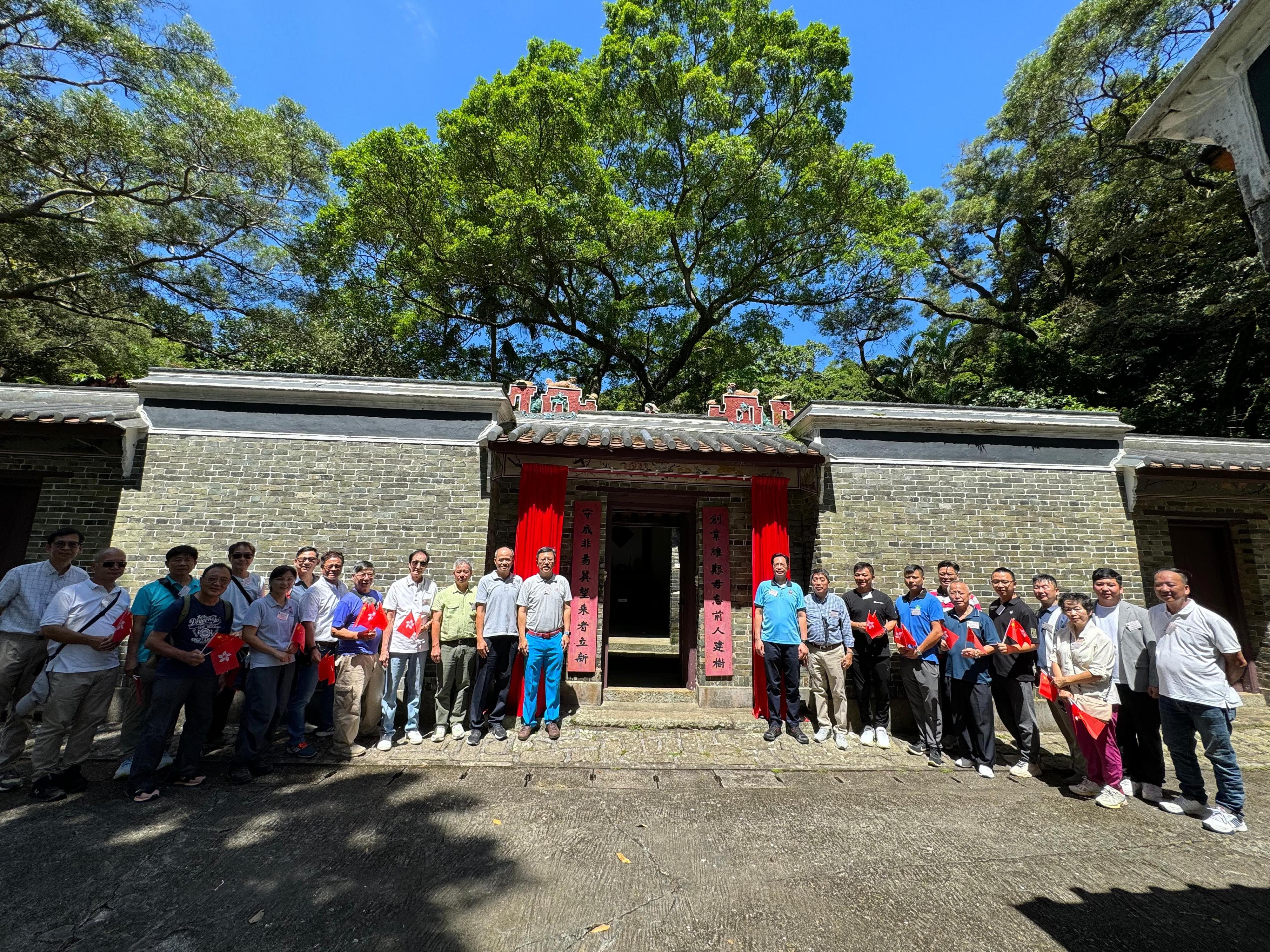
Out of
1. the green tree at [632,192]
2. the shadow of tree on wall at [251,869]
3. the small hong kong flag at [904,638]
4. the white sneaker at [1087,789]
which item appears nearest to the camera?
the shadow of tree on wall at [251,869]

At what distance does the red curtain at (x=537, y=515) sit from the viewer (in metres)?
5.90

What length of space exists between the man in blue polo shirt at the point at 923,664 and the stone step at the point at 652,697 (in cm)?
239

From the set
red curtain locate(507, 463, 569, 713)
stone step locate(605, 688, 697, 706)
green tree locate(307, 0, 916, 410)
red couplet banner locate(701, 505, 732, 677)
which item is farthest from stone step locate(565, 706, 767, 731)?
green tree locate(307, 0, 916, 410)

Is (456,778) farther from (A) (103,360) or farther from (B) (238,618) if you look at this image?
(A) (103,360)

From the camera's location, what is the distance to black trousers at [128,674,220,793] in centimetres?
367

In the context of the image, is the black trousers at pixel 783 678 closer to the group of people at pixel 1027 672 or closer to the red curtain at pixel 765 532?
the group of people at pixel 1027 672

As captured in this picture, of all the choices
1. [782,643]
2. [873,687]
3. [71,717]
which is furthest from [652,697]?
[71,717]

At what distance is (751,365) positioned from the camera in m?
16.7

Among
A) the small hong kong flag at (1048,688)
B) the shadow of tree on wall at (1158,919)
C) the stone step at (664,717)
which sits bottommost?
the shadow of tree on wall at (1158,919)

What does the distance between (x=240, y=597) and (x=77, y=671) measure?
36.6 inches

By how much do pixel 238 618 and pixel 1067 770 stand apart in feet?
22.4

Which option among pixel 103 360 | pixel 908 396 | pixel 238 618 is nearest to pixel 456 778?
pixel 238 618

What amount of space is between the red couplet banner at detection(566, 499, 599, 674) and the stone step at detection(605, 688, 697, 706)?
22.7 inches

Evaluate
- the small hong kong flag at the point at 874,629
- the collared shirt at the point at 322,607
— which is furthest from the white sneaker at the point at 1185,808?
the collared shirt at the point at 322,607
